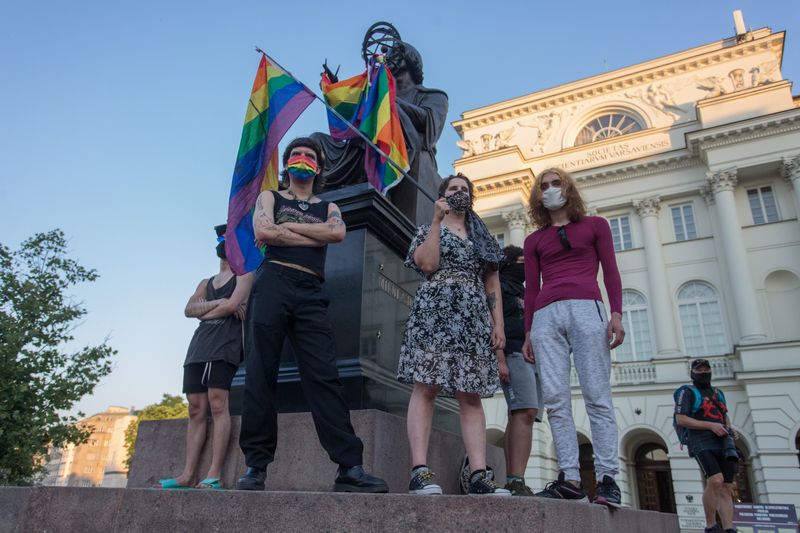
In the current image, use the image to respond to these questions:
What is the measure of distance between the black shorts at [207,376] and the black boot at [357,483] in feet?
4.13

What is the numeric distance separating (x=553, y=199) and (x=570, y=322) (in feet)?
2.61

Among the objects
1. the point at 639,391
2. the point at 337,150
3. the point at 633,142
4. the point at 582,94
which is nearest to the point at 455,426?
the point at 337,150

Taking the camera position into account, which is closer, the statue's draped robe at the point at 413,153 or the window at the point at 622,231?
the statue's draped robe at the point at 413,153

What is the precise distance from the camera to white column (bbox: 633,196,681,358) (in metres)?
21.2

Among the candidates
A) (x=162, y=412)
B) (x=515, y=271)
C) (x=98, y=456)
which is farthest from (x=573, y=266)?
(x=98, y=456)

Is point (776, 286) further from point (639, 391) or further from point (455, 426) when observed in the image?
point (455, 426)

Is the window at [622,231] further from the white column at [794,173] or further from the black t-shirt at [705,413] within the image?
the black t-shirt at [705,413]

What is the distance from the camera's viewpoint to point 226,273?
4.11m

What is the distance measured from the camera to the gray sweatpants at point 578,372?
9.44ft

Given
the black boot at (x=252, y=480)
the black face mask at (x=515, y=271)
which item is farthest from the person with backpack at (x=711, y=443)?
the black boot at (x=252, y=480)

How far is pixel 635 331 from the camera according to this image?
877 inches

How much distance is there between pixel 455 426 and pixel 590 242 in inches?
85.7

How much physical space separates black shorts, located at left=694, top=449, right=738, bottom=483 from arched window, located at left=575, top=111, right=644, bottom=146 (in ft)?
76.5

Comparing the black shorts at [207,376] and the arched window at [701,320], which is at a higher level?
the arched window at [701,320]
